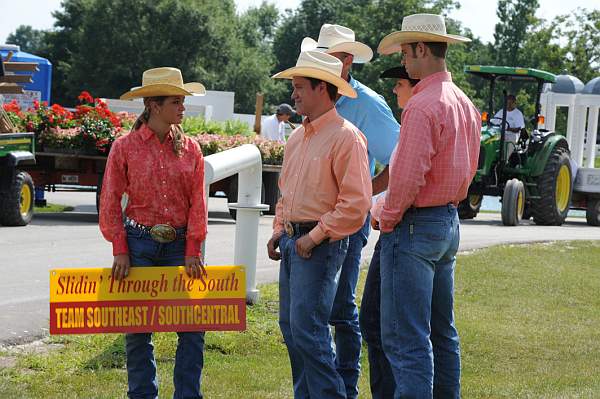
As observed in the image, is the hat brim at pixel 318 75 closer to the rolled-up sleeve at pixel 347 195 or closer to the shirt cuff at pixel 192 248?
the rolled-up sleeve at pixel 347 195

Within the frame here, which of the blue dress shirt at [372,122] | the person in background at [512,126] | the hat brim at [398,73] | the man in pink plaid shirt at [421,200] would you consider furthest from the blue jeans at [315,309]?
the person in background at [512,126]

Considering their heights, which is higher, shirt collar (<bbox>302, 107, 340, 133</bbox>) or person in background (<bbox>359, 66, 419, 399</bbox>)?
shirt collar (<bbox>302, 107, 340, 133</bbox>)

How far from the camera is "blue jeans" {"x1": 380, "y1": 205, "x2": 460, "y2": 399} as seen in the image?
5.38 meters

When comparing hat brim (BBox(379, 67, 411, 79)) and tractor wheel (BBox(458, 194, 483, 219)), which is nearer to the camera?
hat brim (BBox(379, 67, 411, 79))

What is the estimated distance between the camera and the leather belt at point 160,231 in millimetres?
5914

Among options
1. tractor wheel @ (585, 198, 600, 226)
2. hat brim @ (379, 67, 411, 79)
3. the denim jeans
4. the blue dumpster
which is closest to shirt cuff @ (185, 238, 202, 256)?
the denim jeans

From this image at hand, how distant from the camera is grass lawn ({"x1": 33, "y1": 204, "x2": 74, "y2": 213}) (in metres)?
20.5

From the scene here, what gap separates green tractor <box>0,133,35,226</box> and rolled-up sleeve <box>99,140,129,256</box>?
10.1m

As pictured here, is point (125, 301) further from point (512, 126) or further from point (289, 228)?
point (512, 126)

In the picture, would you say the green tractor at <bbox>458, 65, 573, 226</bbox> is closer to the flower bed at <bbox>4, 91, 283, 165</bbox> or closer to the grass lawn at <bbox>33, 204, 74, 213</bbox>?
the flower bed at <bbox>4, 91, 283, 165</bbox>

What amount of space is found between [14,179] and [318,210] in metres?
11.1

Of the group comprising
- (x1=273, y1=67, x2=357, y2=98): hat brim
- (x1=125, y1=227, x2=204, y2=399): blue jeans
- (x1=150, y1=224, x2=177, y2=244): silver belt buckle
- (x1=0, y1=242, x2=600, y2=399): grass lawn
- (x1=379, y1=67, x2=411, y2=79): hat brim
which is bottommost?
(x1=0, y1=242, x2=600, y2=399): grass lawn

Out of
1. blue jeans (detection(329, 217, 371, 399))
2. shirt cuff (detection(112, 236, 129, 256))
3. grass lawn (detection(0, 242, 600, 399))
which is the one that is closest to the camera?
shirt cuff (detection(112, 236, 129, 256))

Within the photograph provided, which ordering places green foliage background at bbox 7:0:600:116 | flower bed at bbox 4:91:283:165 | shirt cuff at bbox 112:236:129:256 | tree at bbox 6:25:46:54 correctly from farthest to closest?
tree at bbox 6:25:46:54 < green foliage background at bbox 7:0:600:116 < flower bed at bbox 4:91:283:165 < shirt cuff at bbox 112:236:129:256
